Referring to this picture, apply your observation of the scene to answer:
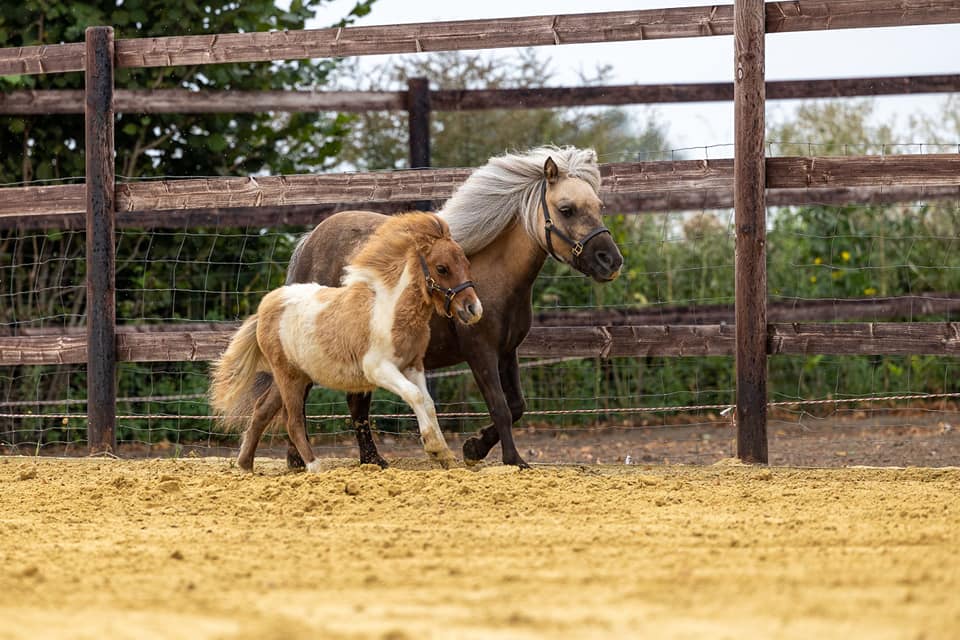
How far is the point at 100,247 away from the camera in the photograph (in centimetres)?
765

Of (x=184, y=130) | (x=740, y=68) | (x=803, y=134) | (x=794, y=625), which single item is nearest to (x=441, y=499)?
(x=794, y=625)

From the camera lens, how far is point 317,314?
6188 millimetres

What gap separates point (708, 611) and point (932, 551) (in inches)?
45.0

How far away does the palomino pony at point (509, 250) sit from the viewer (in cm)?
→ 624

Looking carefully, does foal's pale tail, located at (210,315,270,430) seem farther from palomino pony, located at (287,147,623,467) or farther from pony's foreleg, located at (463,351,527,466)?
pony's foreleg, located at (463,351,527,466)

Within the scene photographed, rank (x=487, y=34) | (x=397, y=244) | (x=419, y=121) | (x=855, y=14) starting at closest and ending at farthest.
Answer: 1. (x=397, y=244)
2. (x=855, y=14)
3. (x=487, y=34)
4. (x=419, y=121)

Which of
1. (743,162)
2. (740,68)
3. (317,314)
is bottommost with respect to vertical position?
(317,314)

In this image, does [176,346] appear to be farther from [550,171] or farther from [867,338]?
[867,338]

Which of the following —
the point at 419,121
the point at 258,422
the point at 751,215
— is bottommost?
the point at 258,422

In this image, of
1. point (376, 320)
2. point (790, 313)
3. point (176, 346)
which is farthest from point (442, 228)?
point (790, 313)

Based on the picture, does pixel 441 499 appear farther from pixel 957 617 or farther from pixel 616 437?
pixel 616 437

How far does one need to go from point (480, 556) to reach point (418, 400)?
2.28 meters

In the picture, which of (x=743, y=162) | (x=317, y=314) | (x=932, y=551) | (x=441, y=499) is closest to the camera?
(x=932, y=551)

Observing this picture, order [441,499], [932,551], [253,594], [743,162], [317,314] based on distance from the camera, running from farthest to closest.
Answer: [743,162] → [317,314] → [441,499] → [932,551] → [253,594]
